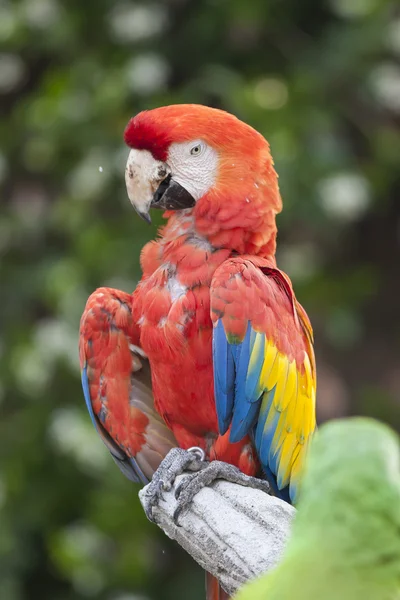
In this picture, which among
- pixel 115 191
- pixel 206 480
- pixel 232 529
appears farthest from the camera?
pixel 115 191

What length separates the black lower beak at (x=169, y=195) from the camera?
1.24 metres

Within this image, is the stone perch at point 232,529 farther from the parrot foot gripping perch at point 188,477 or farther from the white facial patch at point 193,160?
the white facial patch at point 193,160

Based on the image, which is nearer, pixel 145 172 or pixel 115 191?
pixel 145 172

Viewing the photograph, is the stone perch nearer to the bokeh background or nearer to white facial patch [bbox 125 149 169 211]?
white facial patch [bbox 125 149 169 211]

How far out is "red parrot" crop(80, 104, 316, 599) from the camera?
120 cm

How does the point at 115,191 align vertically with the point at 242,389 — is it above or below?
below

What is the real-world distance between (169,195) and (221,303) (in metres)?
0.17

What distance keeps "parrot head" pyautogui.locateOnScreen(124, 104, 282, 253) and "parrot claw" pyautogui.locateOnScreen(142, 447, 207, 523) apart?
0.28 m

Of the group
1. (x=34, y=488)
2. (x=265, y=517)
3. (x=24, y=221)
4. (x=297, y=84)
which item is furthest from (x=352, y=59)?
(x=265, y=517)

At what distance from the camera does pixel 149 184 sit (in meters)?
1.23

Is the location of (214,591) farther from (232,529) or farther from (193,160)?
(193,160)

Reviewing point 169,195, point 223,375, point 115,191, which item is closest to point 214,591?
point 223,375

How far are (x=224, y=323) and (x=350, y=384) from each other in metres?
1.81

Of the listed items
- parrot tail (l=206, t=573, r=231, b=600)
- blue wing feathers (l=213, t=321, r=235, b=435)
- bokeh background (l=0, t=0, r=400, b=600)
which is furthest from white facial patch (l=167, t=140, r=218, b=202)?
bokeh background (l=0, t=0, r=400, b=600)
